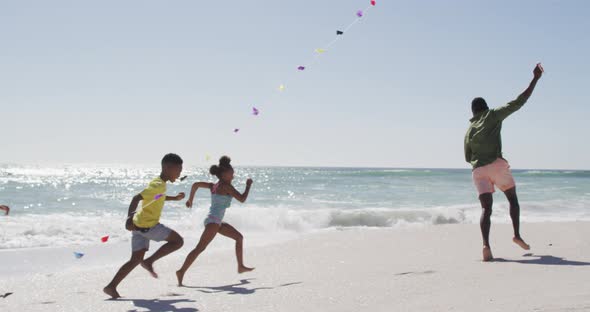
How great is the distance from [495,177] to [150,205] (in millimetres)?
3298

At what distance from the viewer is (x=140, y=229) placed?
446 centimetres

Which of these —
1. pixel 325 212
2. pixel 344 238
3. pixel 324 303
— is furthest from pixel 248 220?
pixel 324 303

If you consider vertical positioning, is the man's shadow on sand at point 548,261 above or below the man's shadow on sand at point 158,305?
above

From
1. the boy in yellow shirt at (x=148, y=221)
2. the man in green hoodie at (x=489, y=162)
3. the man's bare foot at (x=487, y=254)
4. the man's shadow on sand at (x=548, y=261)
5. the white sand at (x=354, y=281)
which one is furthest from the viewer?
the man in green hoodie at (x=489, y=162)

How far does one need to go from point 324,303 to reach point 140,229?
1.71m

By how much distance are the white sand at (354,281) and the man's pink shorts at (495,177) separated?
720 millimetres

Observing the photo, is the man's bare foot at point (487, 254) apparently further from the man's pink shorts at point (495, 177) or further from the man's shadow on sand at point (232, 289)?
the man's shadow on sand at point (232, 289)

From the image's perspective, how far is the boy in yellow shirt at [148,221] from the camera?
4.38 metres

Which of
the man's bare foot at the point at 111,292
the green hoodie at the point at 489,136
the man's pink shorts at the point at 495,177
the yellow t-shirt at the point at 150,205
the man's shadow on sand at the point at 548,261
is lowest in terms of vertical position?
the man's bare foot at the point at 111,292

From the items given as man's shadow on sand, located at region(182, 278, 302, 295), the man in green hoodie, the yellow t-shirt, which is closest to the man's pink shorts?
the man in green hoodie

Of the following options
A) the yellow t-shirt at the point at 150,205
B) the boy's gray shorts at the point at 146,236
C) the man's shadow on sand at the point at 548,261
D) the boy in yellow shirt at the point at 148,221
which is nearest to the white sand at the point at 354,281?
the man's shadow on sand at the point at 548,261

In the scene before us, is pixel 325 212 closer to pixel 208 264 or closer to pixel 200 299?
pixel 208 264

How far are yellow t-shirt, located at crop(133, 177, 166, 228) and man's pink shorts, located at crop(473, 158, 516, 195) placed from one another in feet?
9.99

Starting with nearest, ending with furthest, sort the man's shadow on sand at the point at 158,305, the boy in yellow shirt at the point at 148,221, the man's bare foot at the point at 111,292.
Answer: the man's shadow on sand at the point at 158,305, the man's bare foot at the point at 111,292, the boy in yellow shirt at the point at 148,221
